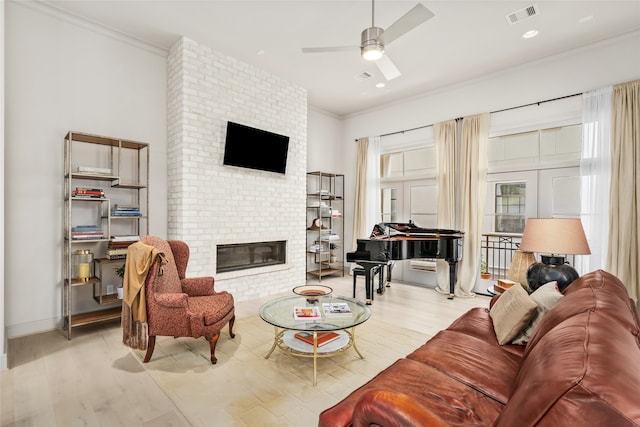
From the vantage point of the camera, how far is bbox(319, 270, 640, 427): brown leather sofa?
0.73 meters

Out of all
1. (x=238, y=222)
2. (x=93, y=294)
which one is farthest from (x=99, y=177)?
(x=238, y=222)

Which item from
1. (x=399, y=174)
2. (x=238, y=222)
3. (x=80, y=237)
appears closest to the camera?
(x=80, y=237)

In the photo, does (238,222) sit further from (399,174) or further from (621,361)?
(621,361)

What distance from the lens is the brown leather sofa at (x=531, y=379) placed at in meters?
0.73

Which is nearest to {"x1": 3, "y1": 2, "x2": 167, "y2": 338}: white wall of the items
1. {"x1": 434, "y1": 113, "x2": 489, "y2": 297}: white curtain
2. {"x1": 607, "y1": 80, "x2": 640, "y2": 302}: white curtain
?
{"x1": 434, "y1": 113, "x2": 489, "y2": 297}: white curtain

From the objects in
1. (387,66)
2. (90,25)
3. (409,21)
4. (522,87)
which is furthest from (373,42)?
(90,25)

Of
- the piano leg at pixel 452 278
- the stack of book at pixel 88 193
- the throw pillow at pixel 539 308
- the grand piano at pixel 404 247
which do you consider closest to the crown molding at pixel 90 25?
the stack of book at pixel 88 193

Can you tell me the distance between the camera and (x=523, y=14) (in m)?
3.45

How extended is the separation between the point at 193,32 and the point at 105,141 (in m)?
1.66

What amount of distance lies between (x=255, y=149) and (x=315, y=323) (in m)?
3.01

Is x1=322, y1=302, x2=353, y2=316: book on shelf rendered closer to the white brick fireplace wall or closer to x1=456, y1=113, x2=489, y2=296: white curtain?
the white brick fireplace wall

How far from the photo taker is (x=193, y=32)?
3.91 meters

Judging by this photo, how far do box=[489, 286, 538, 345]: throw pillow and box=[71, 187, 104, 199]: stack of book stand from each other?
3.94 meters

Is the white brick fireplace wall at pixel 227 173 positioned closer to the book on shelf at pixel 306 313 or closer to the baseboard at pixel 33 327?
Result: the baseboard at pixel 33 327
